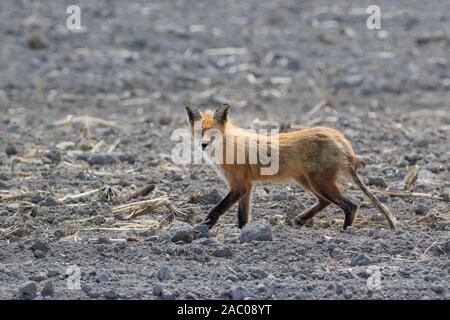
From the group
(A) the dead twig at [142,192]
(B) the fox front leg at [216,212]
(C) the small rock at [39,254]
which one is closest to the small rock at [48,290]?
(C) the small rock at [39,254]

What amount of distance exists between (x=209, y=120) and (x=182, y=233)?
1.41 m

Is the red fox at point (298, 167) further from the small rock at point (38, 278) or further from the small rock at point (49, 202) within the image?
the small rock at point (38, 278)

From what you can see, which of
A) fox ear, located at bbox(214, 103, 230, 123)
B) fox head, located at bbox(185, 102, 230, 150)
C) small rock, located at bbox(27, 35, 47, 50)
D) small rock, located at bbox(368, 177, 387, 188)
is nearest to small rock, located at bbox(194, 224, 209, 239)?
fox head, located at bbox(185, 102, 230, 150)

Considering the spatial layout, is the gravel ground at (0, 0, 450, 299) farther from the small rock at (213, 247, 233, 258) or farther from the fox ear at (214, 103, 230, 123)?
the fox ear at (214, 103, 230, 123)

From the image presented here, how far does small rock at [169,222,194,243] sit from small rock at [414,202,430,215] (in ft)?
8.01

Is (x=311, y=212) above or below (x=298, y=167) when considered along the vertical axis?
below

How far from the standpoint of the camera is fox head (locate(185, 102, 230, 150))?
9570 mm

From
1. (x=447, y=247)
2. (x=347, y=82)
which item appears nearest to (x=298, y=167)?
(x=447, y=247)

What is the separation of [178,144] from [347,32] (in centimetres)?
792

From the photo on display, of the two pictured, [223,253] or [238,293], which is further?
[223,253]

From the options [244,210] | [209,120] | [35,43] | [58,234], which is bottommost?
[58,234]

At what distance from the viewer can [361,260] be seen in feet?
26.7

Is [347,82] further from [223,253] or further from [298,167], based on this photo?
[223,253]
